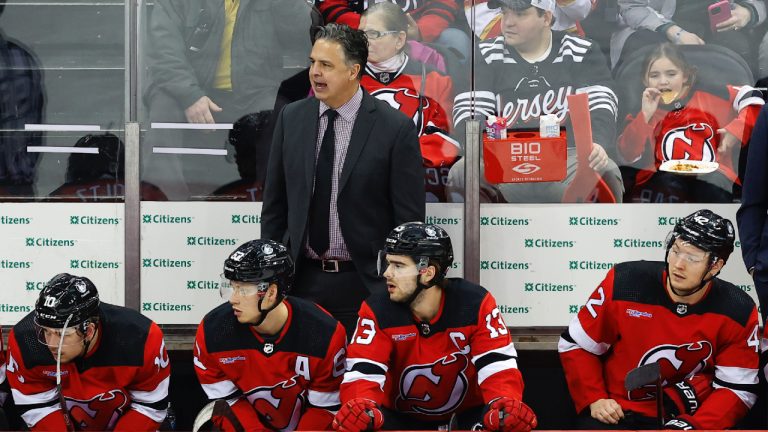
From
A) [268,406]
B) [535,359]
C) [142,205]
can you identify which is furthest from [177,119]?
[535,359]

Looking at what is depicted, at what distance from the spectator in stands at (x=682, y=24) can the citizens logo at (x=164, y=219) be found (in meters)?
2.00

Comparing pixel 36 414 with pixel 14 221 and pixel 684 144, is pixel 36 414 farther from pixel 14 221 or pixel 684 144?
pixel 684 144

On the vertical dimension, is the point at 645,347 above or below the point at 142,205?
below

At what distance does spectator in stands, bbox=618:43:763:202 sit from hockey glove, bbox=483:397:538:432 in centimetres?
193

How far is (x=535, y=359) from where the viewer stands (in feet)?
16.5

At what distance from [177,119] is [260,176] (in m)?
0.44

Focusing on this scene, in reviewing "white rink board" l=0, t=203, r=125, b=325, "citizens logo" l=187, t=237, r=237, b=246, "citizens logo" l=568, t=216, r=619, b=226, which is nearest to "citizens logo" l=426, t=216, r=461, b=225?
"citizens logo" l=568, t=216, r=619, b=226

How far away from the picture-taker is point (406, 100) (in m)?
4.91

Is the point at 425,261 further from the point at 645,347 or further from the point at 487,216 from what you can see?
the point at 487,216

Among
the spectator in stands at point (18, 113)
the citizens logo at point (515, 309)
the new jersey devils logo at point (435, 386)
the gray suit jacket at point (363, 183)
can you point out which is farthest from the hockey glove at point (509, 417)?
the spectator in stands at point (18, 113)

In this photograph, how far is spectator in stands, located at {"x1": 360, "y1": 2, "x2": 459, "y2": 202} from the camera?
4.88 metres

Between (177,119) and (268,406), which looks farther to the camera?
(177,119)

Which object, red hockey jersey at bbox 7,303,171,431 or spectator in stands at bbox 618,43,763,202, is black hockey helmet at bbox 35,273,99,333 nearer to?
red hockey jersey at bbox 7,303,171,431

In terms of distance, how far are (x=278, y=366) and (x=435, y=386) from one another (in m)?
0.55
